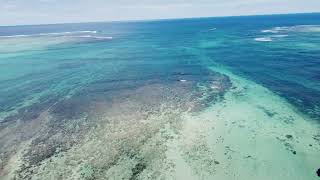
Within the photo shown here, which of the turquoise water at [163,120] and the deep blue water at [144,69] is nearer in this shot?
the turquoise water at [163,120]

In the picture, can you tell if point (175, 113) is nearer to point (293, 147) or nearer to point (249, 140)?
point (249, 140)

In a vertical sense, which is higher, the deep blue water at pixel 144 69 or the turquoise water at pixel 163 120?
the deep blue water at pixel 144 69

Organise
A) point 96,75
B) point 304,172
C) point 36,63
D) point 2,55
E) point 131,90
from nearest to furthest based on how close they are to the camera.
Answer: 1. point 304,172
2. point 131,90
3. point 96,75
4. point 36,63
5. point 2,55

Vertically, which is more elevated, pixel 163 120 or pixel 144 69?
pixel 144 69

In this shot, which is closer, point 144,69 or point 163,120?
point 163,120

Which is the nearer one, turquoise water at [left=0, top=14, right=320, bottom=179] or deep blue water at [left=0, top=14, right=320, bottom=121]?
turquoise water at [left=0, top=14, right=320, bottom=179]

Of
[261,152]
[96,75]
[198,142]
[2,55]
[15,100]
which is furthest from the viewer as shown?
[2,55]

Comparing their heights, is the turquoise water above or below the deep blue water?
below

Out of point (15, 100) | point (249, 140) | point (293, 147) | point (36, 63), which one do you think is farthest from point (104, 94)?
point (36, 63)
